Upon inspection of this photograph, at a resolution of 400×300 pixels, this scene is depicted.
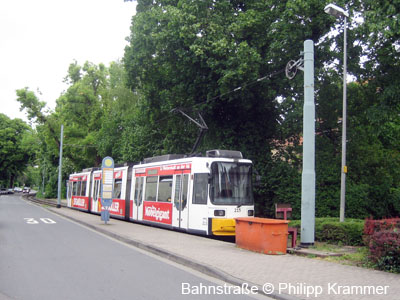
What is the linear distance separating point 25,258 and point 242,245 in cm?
567

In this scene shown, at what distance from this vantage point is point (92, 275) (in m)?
8.28

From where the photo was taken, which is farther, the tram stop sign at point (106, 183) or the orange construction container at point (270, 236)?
the tram stop sign at point (106, 183)

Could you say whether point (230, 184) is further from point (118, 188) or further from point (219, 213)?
point (118, 188)

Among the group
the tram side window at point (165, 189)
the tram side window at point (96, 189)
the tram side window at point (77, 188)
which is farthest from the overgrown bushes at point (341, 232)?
the tram side window at point (77, 188)

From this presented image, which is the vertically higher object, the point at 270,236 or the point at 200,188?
the point at 200,188

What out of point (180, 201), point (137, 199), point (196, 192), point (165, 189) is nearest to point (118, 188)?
point (137, 199)

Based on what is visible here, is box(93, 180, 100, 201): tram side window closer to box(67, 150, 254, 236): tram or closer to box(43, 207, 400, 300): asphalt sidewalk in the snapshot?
box(67, 150, 254, 236): tram

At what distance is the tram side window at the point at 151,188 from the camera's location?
1888 cm

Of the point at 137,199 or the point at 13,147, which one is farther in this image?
the point at 13,147

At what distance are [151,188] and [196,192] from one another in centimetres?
439

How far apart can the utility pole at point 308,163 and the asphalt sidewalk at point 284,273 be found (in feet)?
4.61

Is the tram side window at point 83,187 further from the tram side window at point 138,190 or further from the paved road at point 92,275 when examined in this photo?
the paved road at point 92,275

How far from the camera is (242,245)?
1198 cm

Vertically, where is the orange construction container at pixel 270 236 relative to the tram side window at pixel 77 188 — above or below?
below
